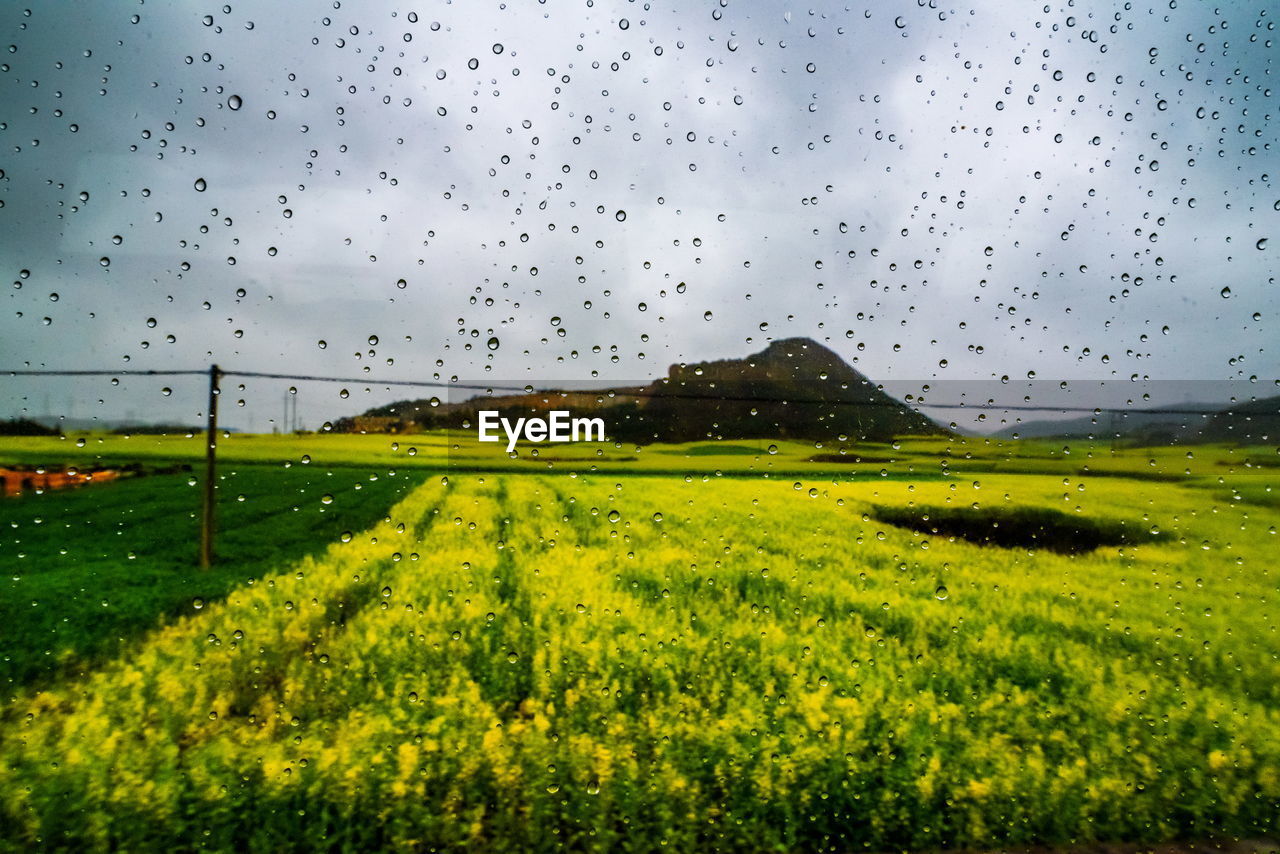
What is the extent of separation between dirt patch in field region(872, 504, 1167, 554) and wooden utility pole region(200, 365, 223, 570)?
2.77m

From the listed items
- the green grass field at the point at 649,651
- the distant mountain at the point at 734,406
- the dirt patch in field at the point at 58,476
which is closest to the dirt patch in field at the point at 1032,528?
the green grass field at the point at 649,651

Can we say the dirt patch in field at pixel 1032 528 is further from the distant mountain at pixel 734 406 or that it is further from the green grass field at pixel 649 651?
the distant mountain at pixel 734 406

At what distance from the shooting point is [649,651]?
2365 millimetres

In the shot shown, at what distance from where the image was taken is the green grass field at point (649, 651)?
1913 mm

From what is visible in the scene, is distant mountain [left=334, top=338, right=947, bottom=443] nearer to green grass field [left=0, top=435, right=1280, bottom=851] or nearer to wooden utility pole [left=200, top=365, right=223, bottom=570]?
green grass field [left=0, top=435, right=1280, bottom=851]

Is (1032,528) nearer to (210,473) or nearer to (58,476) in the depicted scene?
(210,473)

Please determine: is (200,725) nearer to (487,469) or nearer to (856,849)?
(487,469)

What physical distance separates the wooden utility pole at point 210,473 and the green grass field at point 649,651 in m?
Result: 0.05

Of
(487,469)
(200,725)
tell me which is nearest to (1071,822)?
(487,469)

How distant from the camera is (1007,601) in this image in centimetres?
260

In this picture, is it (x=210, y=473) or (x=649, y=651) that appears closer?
(x=210, y=473)

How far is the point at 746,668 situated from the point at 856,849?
637 mm

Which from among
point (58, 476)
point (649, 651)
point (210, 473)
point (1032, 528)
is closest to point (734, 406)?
point (649, 651)

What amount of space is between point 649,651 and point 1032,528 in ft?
→ 6.01
